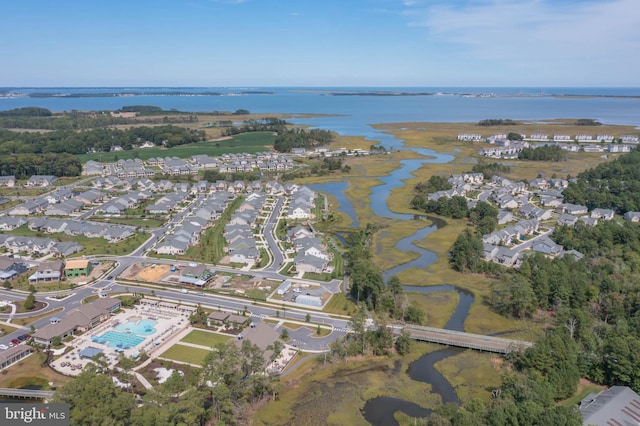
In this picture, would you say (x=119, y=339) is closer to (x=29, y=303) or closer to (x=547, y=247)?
(x=29, y=303)

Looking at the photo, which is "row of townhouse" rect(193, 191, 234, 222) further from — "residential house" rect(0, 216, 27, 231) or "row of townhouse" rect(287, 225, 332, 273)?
"residential house" rect(0, 216, 27, 231)

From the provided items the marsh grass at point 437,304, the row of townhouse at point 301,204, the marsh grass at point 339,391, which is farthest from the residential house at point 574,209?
the marsh grass at point 339,391

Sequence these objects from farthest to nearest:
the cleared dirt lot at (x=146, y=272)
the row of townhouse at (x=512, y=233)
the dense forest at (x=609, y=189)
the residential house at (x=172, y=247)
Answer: the dense forest at (x=609, y=189), the row of townhouse at (x=512, y=233), the residential house at (x=172, y=247), the cleared dirt lot at (x=146, y=272)

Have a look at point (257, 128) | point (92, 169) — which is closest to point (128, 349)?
point (92, 169)

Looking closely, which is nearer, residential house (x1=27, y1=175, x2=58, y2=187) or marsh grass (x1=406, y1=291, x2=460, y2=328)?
marsh grass (x1=406, y1=291, x2=460, y2=328)

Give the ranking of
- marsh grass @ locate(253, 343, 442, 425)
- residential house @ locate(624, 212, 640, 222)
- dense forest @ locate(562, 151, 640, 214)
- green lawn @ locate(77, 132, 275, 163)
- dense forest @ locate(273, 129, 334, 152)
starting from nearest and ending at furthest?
1. marsh grass @ locate(253, 343, 442, 425)
2. residential house @ locate(624, 212, 640, 222)
3. dense forest @ locate(562, 151, 640, 214)
4. green lawn @ locate(77, 132, 275, 163)
5. dense forest @ locate(273, 129, 334, 152)

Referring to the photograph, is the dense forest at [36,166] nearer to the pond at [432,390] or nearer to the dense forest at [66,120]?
the dense forest at [66,120]

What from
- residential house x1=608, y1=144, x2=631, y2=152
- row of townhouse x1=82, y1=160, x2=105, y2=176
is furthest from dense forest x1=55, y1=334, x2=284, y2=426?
residential house x1=608, y1=144, x2=631, y2=152
